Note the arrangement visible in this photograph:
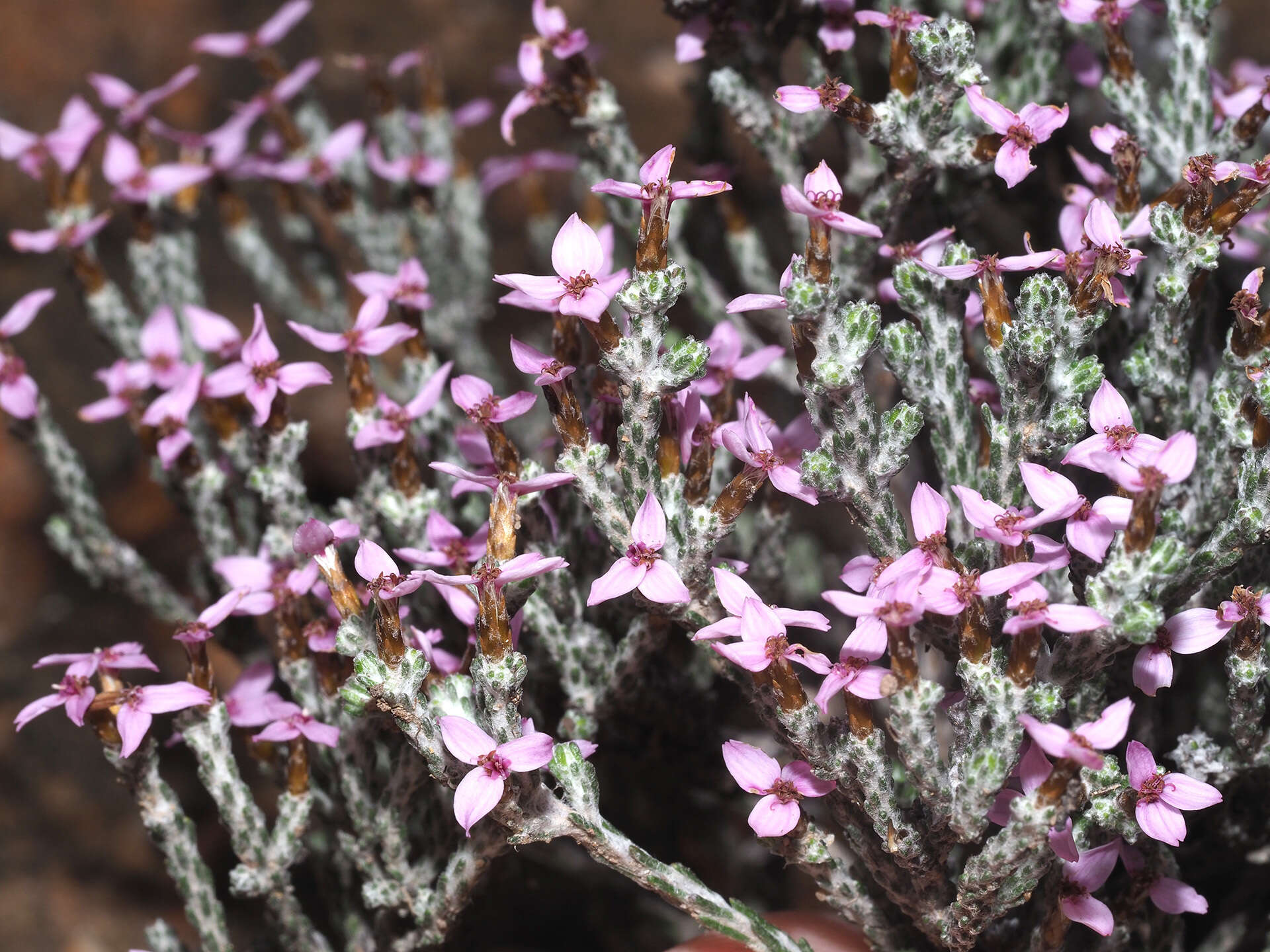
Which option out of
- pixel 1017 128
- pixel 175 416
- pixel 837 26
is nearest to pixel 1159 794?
pixel 1017 128

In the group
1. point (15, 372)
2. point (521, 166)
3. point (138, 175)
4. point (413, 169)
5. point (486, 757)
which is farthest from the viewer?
point (521, 166)

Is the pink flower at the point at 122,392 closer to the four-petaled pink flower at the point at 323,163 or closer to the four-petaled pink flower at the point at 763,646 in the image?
the four-petaled pink flower at the point at 323,163

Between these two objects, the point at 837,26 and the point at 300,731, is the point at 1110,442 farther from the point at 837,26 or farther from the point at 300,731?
the point at 300,731

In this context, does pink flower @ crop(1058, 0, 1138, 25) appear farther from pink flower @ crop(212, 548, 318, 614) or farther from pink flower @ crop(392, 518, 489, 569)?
pink flower @ crop(212, 548, 318, 614)

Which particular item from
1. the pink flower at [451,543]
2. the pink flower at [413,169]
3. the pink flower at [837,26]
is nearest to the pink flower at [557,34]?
the pink flower at [837,26]

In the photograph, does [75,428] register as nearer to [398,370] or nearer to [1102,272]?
[398,370]

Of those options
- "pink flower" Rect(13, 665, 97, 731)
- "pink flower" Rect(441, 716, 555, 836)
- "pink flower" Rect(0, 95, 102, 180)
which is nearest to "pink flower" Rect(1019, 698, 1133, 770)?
"pink flower" Rect(441, 716, 555, 836)
